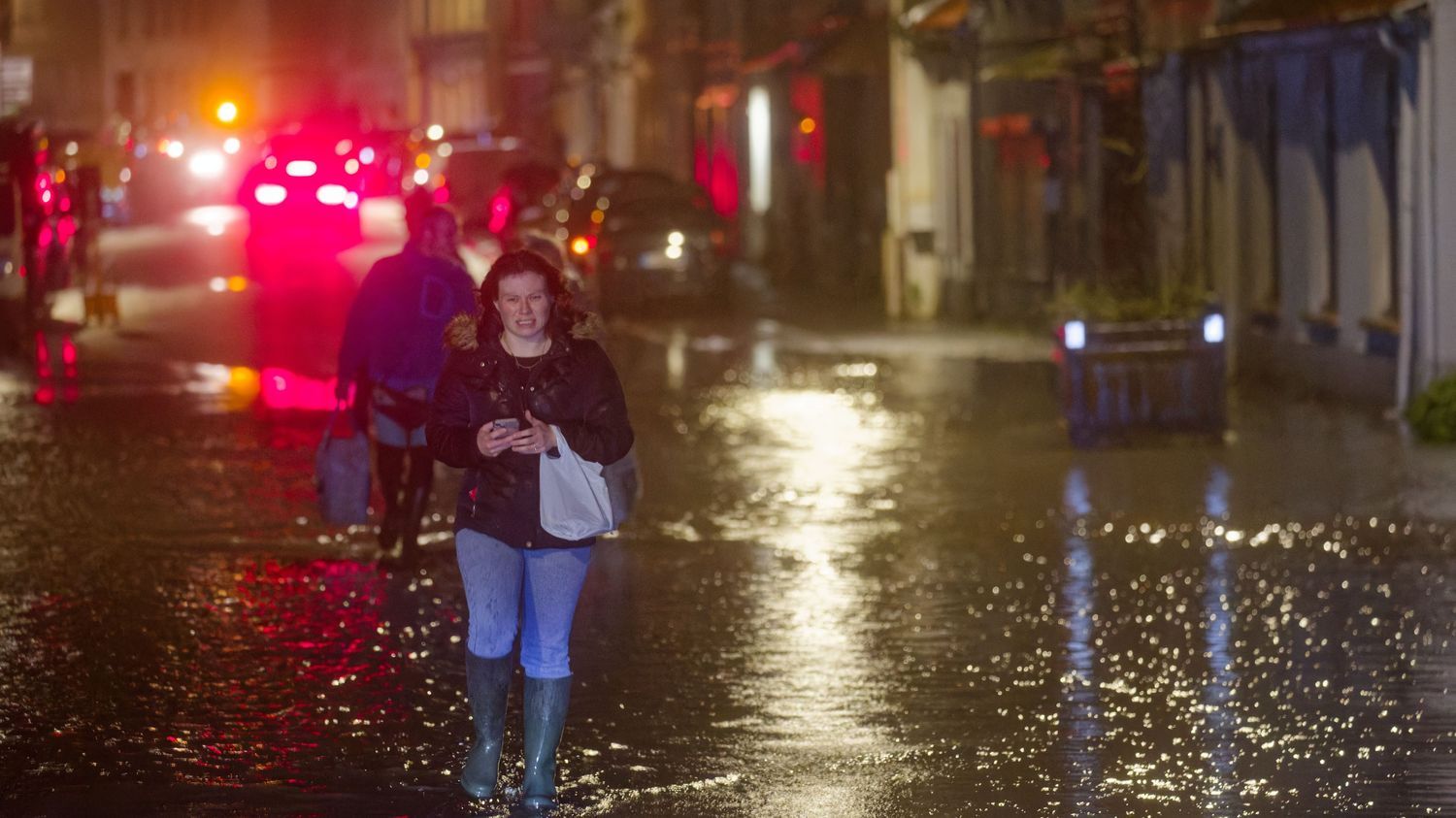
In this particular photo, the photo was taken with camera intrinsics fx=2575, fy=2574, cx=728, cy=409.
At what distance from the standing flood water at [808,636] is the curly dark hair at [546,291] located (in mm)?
1282

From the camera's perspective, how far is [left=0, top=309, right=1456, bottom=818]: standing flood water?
23.6ft

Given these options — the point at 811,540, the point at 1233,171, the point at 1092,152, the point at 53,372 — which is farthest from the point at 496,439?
the point at 1092,152

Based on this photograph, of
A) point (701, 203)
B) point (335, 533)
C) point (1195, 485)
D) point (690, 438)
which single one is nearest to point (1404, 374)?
point (1195, 485)

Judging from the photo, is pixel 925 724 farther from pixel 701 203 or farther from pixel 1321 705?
pixel 701 203

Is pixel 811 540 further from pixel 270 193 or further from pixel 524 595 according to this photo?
pixel 270 193

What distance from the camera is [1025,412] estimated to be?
17078 mm

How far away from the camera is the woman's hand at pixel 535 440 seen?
21.6 ft

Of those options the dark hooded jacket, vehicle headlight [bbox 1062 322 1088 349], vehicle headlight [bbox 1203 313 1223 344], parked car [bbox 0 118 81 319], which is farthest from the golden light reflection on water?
parked car [bbox 0 118 81 319]

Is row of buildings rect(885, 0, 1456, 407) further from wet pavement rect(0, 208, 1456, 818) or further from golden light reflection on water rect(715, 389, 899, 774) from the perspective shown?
golden light reflection on water rect(715, 389, 899, 774)

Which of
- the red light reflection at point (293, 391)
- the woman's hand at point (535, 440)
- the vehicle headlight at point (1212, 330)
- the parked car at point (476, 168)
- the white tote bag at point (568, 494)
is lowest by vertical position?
the red light reflection at point (293, 391)

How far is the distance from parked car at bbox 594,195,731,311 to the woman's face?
2117 cm

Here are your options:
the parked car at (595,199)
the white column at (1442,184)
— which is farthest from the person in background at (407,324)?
the parked car at (595,199)

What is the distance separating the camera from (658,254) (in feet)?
92.0

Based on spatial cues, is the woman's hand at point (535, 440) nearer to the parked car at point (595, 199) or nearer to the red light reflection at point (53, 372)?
the red light reflection at point (53, 372)
